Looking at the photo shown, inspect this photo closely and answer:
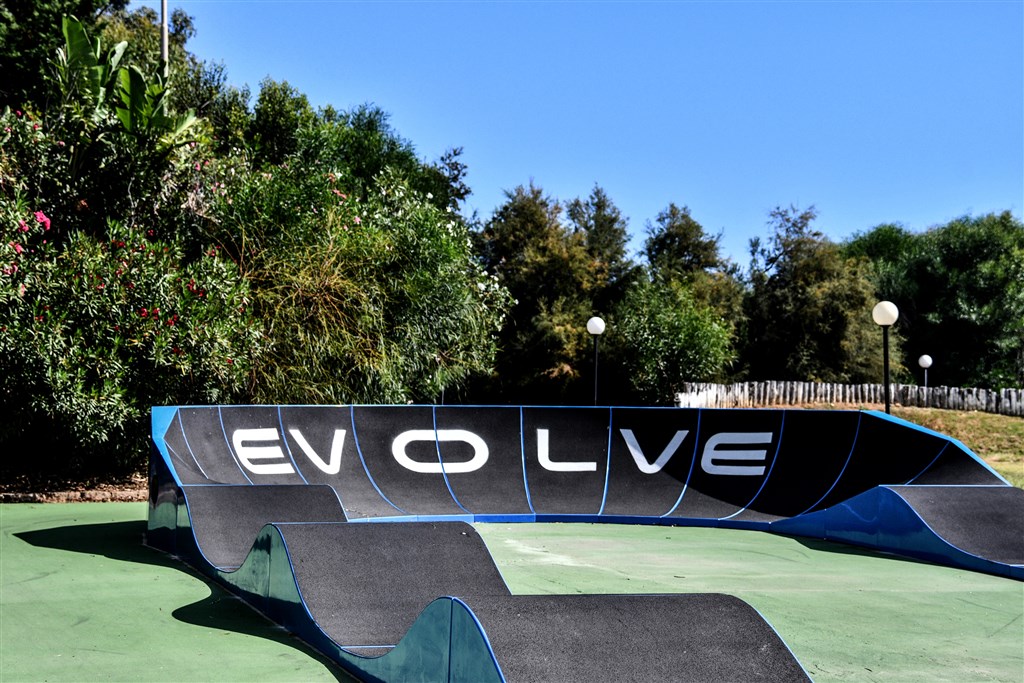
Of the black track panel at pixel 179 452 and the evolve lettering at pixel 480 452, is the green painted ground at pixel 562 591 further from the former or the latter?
the evolve lettering at pixel 480 452

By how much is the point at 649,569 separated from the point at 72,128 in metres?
9.19

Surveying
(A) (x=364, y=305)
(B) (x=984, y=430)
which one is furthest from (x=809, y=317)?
(A) (x=364, y=305)

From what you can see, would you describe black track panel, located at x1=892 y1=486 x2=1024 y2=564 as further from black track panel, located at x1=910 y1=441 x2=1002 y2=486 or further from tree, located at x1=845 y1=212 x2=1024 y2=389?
tree, located at x1=845 y1=212 x2=1024 y2=389

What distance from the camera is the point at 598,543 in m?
9.19

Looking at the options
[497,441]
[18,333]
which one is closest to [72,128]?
[18,333]

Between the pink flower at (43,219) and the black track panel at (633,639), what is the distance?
949 cm

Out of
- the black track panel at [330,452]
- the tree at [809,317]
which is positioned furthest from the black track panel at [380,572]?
the tree at [809,317]

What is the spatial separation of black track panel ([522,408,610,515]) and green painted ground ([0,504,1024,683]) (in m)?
0.86

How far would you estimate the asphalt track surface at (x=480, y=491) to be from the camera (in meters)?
5.41

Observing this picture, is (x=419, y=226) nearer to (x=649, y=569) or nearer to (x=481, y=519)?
(x=481, y=519)

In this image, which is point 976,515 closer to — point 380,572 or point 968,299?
point 380,572

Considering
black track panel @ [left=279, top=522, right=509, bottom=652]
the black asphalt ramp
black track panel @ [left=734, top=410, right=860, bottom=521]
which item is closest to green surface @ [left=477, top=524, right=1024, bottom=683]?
black track panel @ [left=734, top=410, right=860, bottom=521]

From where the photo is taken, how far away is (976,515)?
878 cm

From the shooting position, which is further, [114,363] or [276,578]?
[114,363]
